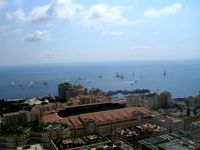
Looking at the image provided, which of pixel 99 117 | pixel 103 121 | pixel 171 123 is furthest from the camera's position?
pixel 99 117

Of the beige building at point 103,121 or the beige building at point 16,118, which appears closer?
the beige building at point 103,121


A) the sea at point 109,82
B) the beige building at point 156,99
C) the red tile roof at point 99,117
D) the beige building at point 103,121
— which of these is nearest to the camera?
the beige building at point 103,121

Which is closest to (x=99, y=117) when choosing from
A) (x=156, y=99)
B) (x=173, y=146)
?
(x=173, y=146)

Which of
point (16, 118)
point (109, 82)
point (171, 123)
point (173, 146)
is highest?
point (173, 146)

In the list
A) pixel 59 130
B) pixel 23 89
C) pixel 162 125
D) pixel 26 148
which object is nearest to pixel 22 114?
pixel 59 130

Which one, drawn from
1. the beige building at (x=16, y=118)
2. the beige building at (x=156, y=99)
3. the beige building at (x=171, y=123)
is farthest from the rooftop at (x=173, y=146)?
the beige building at (x=156, y=99)

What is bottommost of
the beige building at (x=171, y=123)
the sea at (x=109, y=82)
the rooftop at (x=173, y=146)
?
the sea at (x=109, y=82)

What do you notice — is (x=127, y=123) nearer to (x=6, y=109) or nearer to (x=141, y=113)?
(x=141, y=113)

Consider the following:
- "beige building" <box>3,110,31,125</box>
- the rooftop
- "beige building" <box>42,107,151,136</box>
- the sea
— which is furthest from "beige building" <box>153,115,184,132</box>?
the sea

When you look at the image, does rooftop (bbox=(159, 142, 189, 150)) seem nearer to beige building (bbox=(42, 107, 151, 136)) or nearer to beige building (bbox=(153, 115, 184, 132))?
beige building (bbox=(153, 115, 184, 132))

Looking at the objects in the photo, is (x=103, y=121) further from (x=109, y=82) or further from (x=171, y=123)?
(x=109, y=82)

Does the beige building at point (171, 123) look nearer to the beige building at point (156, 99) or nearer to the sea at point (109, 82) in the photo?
the beige building at point (156, 99)

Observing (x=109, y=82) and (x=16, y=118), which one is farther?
→ (x=109, y=82)
